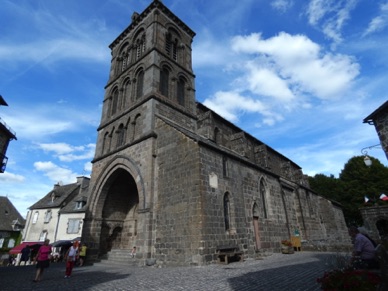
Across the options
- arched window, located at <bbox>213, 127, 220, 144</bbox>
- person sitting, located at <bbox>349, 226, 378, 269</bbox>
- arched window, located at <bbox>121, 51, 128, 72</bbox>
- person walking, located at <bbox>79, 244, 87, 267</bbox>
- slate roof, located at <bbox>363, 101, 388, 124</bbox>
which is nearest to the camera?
person sitting, located at <bbox>349, 226, 378, 269</bbox>

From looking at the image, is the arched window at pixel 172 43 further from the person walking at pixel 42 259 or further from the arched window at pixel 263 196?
the person walking at pixel 42 259

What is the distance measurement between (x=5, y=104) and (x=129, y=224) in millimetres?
12080

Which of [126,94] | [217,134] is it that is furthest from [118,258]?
[126,94]

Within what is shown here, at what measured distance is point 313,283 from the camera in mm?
5711

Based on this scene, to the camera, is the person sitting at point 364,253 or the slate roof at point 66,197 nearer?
the person sitting at point 364,253

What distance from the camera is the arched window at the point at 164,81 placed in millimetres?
16628

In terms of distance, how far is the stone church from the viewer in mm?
10953

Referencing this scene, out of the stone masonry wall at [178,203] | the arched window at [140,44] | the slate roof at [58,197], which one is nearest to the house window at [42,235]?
the slate roof at [58,197]

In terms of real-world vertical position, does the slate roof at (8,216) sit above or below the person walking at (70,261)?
above

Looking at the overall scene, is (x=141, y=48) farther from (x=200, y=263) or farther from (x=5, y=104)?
(x=200, y=263)

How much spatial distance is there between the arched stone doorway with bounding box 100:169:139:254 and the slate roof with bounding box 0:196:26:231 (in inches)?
1010

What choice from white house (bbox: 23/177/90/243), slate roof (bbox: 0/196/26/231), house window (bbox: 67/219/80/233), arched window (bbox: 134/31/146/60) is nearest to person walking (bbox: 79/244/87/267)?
white house (bbox: 23/177/90/243)

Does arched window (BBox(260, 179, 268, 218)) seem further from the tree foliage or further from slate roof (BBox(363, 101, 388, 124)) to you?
the tree foliage

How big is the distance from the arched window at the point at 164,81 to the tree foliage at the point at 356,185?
A: 30495 millimetres
